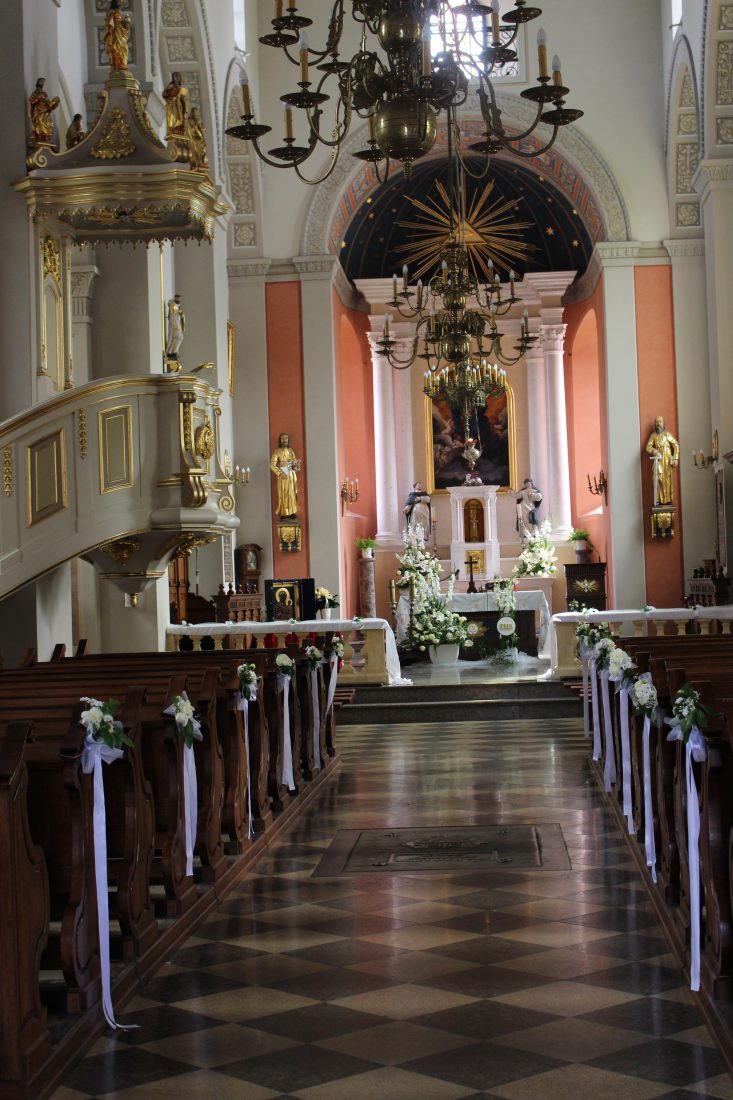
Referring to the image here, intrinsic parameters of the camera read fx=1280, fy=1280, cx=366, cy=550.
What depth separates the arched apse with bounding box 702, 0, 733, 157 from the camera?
14023 mm

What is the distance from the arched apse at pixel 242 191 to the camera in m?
16.4

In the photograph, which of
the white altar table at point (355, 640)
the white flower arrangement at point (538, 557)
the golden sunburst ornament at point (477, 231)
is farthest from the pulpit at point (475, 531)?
the white altar table at point (355, 640)

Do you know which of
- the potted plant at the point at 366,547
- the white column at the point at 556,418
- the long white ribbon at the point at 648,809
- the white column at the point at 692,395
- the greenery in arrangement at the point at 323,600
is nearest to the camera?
the long white ribbon at the point at 648,809

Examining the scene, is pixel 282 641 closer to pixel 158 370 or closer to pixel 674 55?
pixel 158 370

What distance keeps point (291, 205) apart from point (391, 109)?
12146 mm

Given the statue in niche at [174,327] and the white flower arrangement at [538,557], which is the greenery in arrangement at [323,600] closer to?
the white flower arrangement at [538,557]

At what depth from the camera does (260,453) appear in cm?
1742

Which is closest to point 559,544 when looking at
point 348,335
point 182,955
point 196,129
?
point 348,335

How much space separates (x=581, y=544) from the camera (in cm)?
1945

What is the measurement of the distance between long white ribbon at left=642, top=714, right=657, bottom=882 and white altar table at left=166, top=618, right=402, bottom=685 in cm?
681

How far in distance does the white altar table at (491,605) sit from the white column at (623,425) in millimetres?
992

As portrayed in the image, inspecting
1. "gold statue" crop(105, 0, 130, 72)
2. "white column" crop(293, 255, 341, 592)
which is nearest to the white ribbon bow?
"gold statue" crop(105, 0, 130, 72)

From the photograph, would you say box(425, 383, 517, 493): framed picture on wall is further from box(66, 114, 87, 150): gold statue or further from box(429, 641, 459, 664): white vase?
box(66, 114, 87, 150): gold statue

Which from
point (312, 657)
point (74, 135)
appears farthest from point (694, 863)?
point (74, 135)
